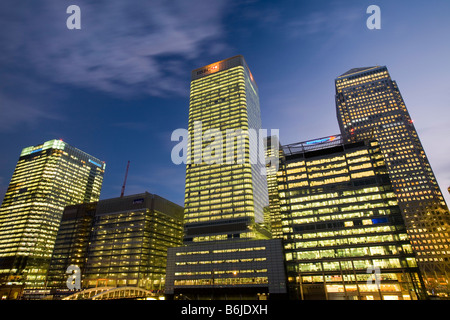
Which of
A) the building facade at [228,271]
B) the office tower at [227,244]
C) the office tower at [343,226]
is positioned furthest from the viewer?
the office tower at [227,244]

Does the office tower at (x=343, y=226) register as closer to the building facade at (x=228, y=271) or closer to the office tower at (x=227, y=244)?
the building facade at (x=228, y=271)

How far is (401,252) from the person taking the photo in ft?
380

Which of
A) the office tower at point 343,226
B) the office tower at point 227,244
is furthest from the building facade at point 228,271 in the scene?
the office tower at point 343,226

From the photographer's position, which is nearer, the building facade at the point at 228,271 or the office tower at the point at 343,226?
the office tower at the point at 343,226

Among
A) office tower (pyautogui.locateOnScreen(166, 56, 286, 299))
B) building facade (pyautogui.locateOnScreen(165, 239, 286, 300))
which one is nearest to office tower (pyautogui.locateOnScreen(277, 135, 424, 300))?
building facade (pyautogui.locateOnScreen(165, 239, 286, 300))

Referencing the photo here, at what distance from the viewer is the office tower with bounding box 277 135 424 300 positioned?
113812mm

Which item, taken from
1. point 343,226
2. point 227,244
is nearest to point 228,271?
point 227,244

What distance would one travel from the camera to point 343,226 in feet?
427

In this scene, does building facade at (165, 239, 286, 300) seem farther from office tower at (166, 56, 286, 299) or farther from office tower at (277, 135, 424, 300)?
office tower at (277, 135, 424, 300)

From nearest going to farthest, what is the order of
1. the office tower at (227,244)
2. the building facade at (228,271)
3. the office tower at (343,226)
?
the office tower at (343,226)
the building facade at (228,271)
the office tower at (227,244)

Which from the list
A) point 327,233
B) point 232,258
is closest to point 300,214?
point 327,233

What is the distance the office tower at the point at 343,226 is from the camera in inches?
4481
